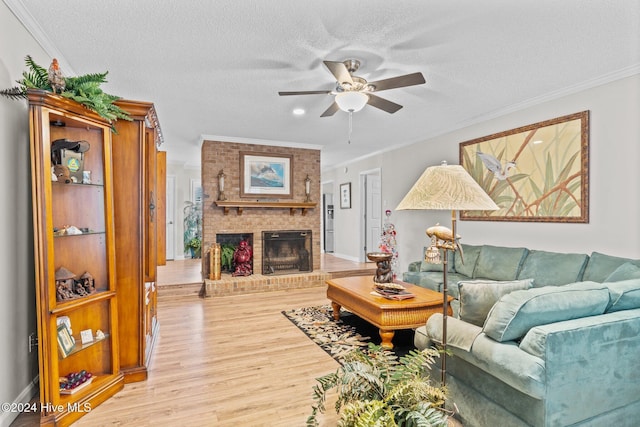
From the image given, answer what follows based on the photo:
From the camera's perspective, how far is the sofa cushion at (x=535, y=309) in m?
1.63

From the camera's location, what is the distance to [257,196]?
589 cm

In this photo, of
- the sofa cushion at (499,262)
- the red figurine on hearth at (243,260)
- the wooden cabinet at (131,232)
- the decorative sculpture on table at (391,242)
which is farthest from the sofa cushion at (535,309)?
the red figurine on hearth at (243,260)

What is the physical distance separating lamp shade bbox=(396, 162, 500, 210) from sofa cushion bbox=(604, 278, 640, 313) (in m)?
0.99

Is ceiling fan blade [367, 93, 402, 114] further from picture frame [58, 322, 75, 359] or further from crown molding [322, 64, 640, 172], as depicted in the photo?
picture frame [58, 322, 75, 359]

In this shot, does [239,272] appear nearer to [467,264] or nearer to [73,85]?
[467,264]

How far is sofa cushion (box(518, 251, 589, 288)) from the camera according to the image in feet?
10.2

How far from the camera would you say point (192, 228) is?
815 cm

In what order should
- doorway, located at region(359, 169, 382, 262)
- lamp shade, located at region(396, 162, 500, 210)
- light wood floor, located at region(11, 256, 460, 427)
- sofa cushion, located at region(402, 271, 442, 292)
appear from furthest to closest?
doorway, located at region(359, 169, 382, 262) → sofa cushion, located at region(402, 271, 442, 292) → light wood floor, located at region(11, 256, 460, 427) → lamp shade, located at region(396, 162, 500, 210)

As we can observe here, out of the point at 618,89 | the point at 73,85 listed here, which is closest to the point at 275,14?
the point at 73,85

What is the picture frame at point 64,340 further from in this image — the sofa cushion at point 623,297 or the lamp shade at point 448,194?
the sofa cushion at point 623,297

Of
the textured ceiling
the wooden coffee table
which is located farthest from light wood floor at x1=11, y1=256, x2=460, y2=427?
the textured ceiling

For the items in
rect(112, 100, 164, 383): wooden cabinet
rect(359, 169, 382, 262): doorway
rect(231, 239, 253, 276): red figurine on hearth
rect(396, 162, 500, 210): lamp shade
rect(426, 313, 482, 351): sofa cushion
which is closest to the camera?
rect(396, 162, 500, 210): lamp shade

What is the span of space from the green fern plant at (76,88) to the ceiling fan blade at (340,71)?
140cm

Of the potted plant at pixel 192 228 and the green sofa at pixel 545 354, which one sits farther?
the potted plant at pixel 192 228
